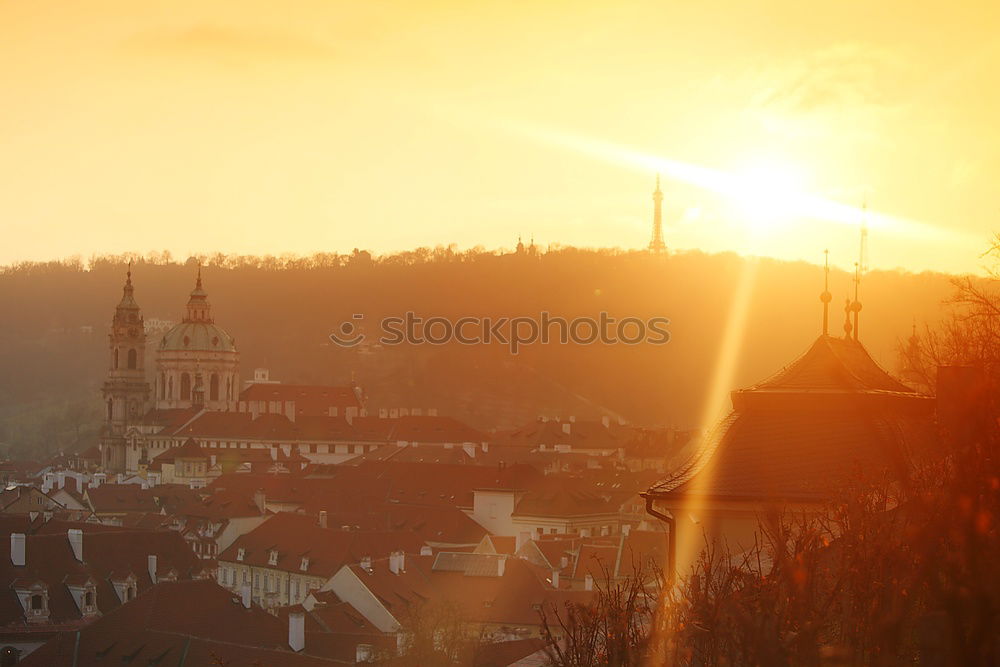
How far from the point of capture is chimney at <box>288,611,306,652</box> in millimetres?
34750

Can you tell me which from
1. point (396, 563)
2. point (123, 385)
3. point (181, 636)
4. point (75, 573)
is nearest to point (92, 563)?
point (75, 573)

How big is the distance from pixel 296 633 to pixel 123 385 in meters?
78.1

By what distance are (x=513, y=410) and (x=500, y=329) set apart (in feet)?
22.4

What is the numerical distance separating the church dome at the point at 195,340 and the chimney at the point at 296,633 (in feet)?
267

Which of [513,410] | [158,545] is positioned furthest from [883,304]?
[513,410]

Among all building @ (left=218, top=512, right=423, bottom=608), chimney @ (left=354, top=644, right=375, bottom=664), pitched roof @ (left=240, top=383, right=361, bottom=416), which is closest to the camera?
chimney @ (left=354, top=644, right=375, bottom=664)

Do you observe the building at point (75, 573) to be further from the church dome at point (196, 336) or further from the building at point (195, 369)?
the church dome at point (196, 336)

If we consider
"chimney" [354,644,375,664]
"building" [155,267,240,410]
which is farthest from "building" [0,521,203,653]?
"building" [155,267,240,410]

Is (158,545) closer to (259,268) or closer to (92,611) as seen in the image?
(92,611)

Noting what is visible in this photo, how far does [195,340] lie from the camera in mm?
115812

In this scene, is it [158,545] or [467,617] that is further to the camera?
[158,545]

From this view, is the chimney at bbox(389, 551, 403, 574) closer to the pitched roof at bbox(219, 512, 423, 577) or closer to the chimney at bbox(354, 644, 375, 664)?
the pitched roof at bbox(219, 512, 423, 577)

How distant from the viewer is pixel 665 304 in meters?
113

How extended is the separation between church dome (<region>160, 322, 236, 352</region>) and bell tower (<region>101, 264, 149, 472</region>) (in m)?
3.05
